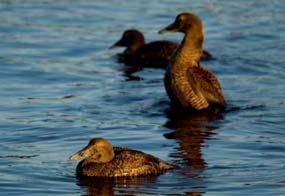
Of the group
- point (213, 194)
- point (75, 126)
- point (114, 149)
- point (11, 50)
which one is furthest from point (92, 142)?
point (11, 50)

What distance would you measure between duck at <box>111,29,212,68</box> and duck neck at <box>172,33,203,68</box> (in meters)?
4.26

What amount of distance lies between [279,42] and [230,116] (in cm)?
732

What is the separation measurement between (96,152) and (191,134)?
319 centimetres

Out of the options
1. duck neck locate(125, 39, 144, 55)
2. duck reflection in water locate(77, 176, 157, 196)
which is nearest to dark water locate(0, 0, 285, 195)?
duck reflection in water locate(77, 176, 157, 196)

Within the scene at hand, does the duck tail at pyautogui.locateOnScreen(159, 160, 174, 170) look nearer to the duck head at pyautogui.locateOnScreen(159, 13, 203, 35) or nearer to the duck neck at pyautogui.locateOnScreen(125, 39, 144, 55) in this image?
the duck head at pyautogui.locateOnScreen(159, 13, 203, 35)

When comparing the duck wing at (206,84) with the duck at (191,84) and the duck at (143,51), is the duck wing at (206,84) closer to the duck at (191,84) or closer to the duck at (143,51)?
the duck at (191,84)

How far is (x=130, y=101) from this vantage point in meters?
19.5

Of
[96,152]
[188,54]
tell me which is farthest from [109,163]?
[188,54]

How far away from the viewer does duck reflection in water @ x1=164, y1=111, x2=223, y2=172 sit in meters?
15.1

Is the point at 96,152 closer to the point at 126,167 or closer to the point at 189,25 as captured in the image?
the point at 126,167

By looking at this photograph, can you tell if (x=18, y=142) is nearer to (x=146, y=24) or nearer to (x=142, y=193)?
(x=142, y=193)

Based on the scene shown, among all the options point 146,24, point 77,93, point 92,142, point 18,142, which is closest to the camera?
point 92,142

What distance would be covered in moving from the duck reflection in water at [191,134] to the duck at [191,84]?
0.21 meters

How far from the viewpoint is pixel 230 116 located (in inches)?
723
